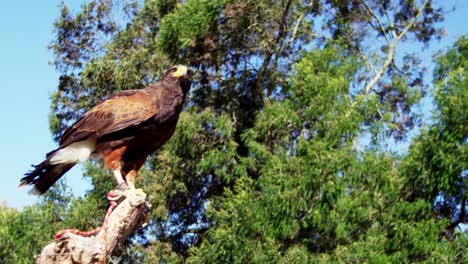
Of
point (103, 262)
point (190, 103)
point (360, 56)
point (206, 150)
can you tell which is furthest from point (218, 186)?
point (103, 262)

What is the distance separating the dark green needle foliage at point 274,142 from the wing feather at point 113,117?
486 cm

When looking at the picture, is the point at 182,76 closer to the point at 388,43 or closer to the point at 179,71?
the point at 179,71

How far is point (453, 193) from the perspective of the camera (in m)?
9.33

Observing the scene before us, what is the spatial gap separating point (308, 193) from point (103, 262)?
616cm

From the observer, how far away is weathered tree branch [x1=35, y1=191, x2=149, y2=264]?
3025 mm

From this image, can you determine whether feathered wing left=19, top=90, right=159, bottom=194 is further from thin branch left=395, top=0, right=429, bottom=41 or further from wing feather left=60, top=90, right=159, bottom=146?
thin branch left=395, top=0, right=429, bottom=41

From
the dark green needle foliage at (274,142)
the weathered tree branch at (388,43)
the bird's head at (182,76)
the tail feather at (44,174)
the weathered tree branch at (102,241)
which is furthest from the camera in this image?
the weathered tree branch at (388,43)

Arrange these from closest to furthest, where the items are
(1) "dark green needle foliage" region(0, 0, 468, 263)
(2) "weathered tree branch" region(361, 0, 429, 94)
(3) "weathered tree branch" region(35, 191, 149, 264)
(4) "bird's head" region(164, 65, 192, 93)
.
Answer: (3) "weathered tree branch" region(35, 191, 149, 264), (4) "bird's head" region(164, 65, 192, 93), (1) "dark green needle foliage" region(0, 0, 468, 263), (2) "weathered tree branch" region(361, 0, 429, 94)

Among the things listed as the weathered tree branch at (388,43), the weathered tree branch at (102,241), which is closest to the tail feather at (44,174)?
the weathered tree branch at (102,241)

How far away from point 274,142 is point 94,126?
7.02 metres

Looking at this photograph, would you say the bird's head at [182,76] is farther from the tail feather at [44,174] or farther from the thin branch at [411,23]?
the thin branch at [411,23]

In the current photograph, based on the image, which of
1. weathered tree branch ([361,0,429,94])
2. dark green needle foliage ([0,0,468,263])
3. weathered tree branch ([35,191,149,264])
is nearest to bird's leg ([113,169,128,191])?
weathered tree branch ([35,191,149,264])

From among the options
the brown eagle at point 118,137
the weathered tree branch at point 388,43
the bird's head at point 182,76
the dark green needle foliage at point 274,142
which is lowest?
the brown eagle at point 118,137

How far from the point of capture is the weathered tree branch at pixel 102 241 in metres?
3.03
